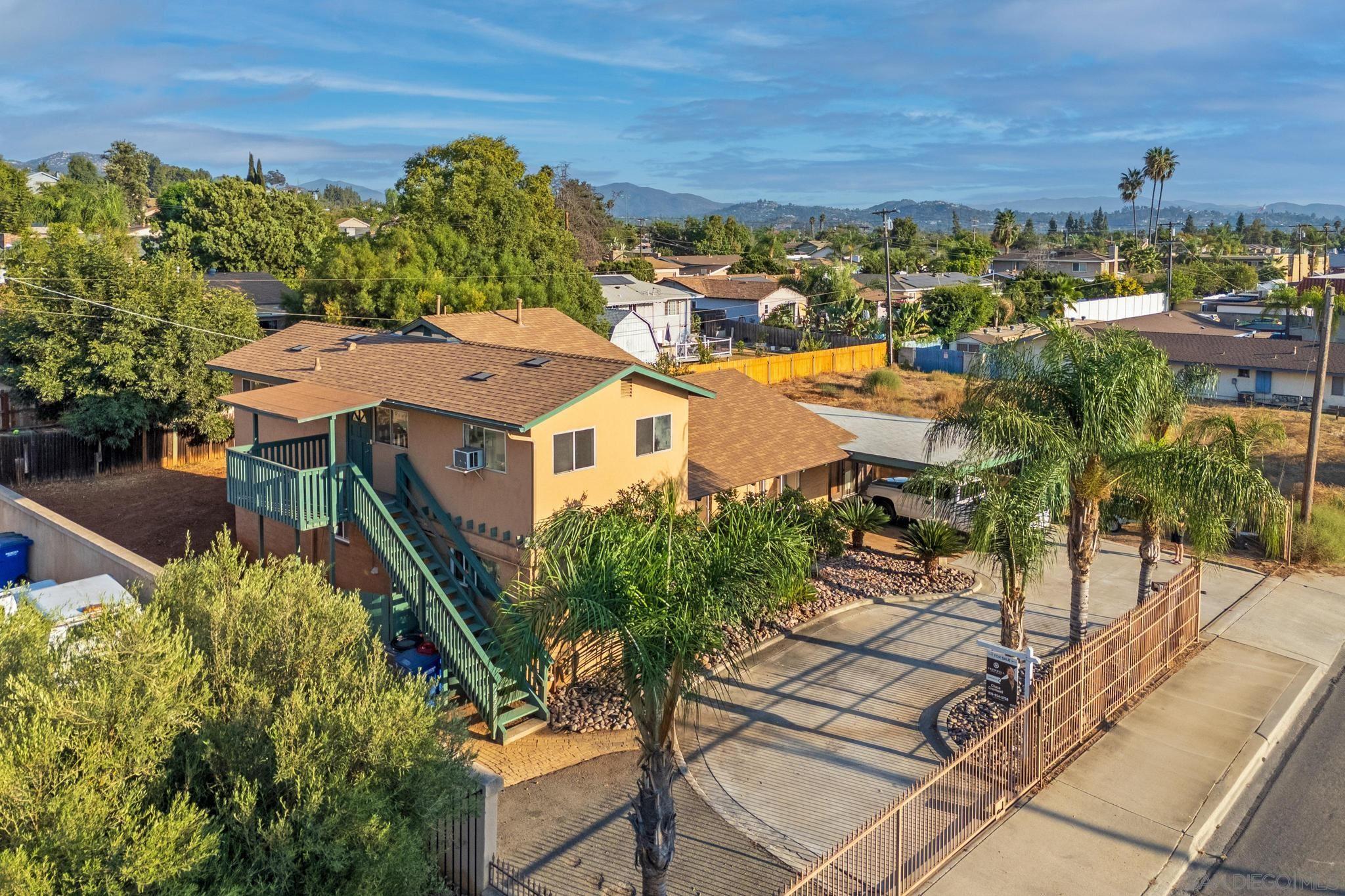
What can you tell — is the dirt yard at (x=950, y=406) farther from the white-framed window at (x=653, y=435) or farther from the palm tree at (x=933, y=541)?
the white-framed window at (x=653, y=435)

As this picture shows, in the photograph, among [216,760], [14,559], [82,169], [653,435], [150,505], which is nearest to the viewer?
[216,760]

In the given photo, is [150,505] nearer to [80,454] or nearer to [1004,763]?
[80,454]

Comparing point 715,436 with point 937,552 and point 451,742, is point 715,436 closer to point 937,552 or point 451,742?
point 937,552

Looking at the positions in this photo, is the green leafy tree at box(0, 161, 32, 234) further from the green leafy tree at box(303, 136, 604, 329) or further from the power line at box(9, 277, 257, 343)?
the power line at box(9, 277, 257, 343)

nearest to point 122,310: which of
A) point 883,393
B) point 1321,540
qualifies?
point 883,393

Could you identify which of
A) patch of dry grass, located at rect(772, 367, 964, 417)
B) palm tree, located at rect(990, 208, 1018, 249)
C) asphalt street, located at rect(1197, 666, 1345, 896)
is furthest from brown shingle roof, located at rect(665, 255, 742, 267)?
asphalt street, located at rect(1197, 666, 1345, 896)

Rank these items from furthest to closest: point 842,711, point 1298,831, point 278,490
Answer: point 278,490
point 842,711
point 1298,831
